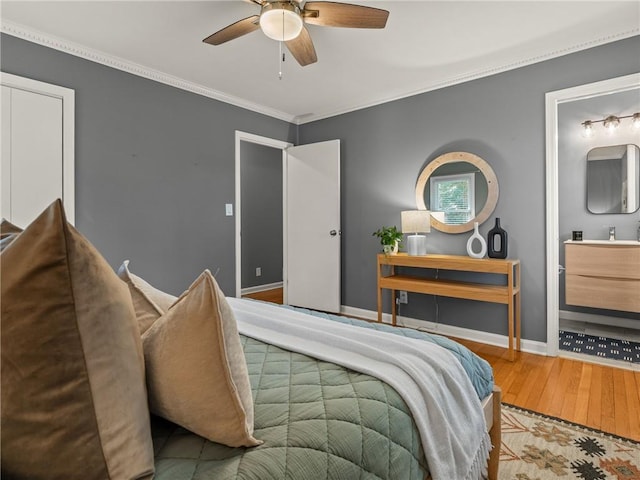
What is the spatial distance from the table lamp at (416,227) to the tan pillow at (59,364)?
9.90 feet

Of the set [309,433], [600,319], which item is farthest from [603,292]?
[309,433]

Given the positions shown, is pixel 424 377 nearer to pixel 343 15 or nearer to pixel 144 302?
pixel 144 302

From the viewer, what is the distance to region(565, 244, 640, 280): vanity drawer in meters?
3.30

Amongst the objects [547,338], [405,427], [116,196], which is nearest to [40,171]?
→ [116,196]

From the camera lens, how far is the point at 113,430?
58cm

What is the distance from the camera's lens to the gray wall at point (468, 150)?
2.94 metres

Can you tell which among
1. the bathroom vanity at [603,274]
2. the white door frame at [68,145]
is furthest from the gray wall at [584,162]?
the white door frame at [68,145]

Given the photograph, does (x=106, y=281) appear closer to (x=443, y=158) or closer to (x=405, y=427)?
(x=405, y=427)

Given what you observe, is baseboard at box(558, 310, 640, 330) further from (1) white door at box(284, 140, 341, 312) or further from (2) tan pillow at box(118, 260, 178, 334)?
(2) tan pillow at box(118, 260, 178, 334)

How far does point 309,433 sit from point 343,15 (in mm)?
2103

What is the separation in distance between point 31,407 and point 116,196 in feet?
9.52

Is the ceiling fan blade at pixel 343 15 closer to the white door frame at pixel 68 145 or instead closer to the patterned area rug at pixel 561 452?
the white door frame at pixel 68 145

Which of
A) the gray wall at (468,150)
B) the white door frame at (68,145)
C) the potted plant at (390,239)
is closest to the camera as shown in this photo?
the white door frame at (68,145)

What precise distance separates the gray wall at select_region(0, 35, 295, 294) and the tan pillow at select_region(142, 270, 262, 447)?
2.61m
